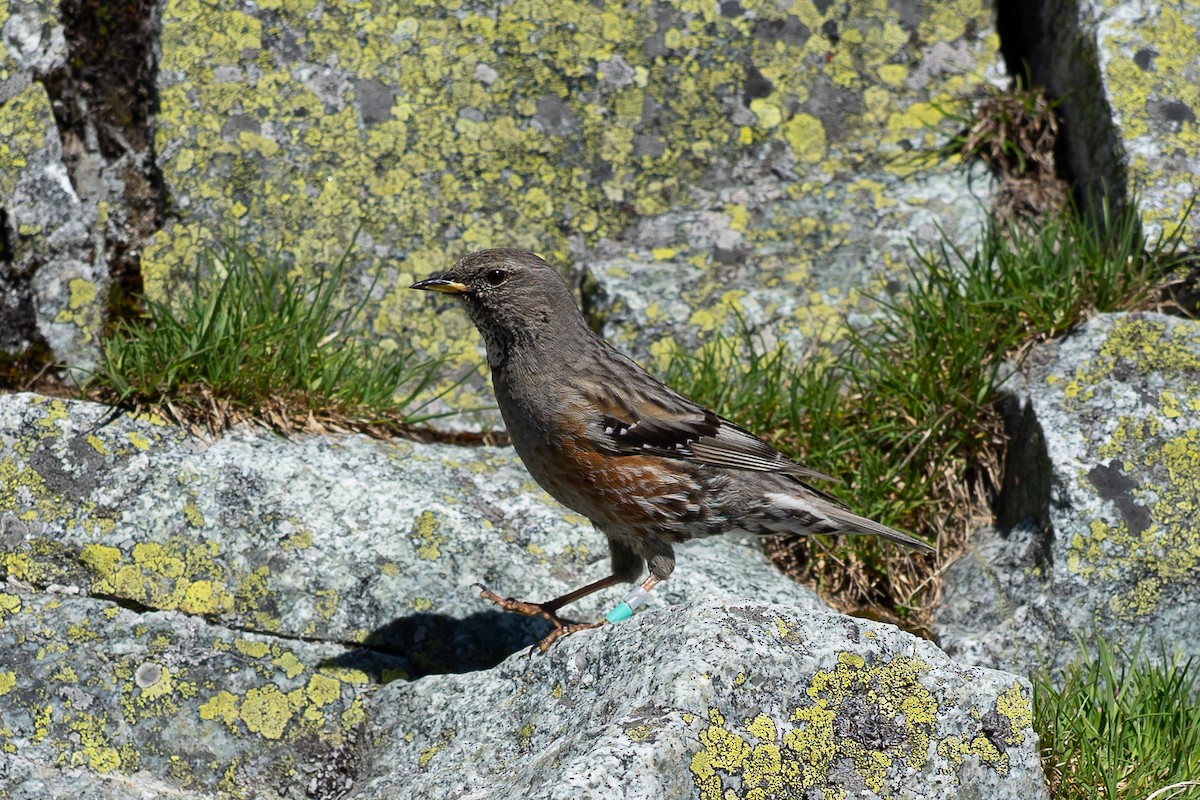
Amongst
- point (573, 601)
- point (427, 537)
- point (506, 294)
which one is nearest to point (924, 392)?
point (573, 601)

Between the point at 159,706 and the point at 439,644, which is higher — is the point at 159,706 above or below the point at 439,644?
below

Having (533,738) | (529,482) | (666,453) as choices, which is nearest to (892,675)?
(533,738)

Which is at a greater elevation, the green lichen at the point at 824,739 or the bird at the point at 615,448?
the bird at the point at 615,448

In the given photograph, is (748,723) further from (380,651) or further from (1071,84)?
(1071,84)

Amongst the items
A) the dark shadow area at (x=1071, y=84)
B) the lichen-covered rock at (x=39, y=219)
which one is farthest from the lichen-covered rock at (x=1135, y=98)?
the lichen-covered rock at (x=39, y=219)

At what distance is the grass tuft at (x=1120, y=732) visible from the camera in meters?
4.80

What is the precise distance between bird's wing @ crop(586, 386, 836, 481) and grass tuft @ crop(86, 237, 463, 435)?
5.27ft

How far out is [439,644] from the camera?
18.9ft

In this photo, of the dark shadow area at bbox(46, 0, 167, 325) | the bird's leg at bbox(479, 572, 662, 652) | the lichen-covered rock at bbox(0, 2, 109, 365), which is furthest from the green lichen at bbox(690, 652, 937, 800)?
the dark shadow area at bbox(46, 0, 167, 325)

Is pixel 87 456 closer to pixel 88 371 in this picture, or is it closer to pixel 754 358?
pixel 88 371

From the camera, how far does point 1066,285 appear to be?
6863 mm

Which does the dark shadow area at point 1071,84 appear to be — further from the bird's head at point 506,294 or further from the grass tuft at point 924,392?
the bird's head at point 506,294

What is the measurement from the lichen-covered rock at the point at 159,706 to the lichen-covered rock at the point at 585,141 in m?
2.43

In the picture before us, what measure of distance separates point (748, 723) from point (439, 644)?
2.16m
